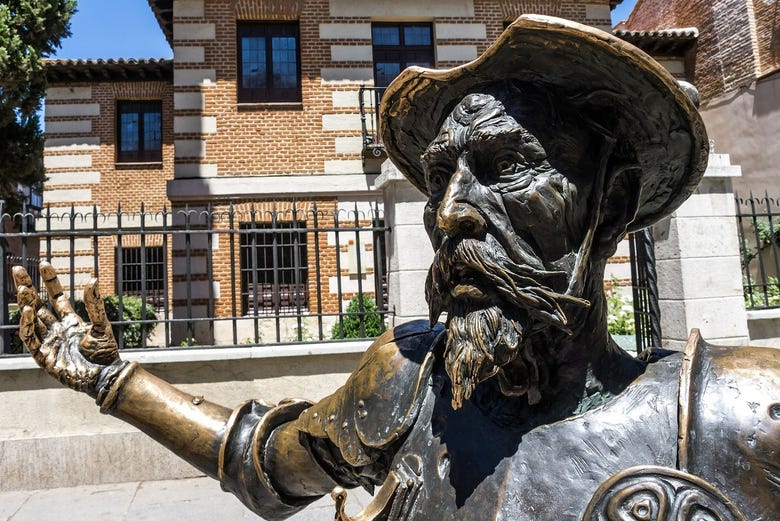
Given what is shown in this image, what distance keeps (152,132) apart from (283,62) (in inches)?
207

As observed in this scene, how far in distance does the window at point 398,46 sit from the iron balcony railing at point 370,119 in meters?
0.57

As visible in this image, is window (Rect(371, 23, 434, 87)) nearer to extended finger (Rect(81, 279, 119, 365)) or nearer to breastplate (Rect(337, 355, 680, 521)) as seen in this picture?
extended finger (Rect(81, 279, 119, 365))

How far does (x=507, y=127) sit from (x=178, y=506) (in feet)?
15.8

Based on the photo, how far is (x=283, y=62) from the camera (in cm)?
1173

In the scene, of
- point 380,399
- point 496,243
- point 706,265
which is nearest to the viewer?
point 496,243

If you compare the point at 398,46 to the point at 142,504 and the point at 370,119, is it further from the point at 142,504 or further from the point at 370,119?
the point at 142,504

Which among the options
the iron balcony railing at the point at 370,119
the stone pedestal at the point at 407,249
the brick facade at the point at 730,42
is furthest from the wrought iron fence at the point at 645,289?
the brick facade at the point at 730,42

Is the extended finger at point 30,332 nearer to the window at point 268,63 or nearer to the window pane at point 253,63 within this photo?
the window at point 268,63

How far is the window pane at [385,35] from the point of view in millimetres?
12047

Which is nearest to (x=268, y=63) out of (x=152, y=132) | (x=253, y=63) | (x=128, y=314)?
(x=253, y=63)

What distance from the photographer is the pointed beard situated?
100 cm

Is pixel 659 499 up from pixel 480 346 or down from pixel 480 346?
down

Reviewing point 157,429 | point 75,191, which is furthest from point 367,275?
point 157,429

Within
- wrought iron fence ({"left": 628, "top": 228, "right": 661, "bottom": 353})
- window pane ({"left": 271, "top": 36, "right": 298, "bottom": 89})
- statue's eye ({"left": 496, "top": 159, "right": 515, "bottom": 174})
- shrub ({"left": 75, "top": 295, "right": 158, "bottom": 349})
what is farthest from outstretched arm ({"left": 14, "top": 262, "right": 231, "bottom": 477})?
window pane ({"left": 271, "top": 36, "right": 298, "bottom": 89})
